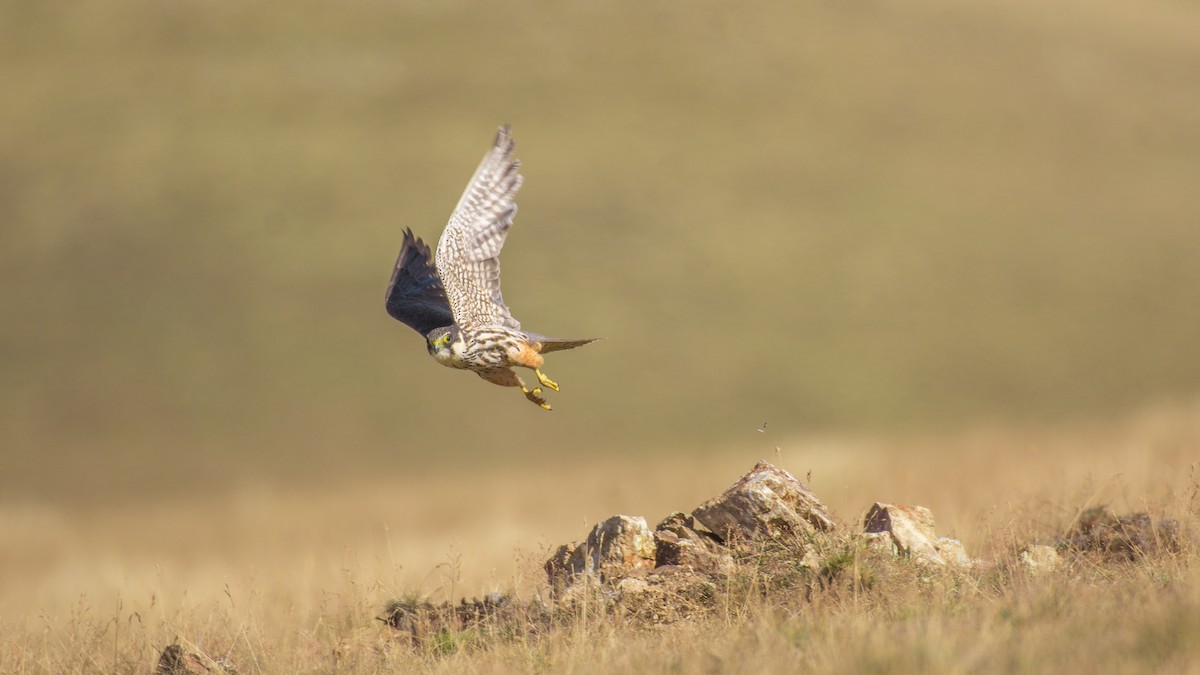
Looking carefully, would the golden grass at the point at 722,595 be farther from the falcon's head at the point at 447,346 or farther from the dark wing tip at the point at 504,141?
the dark wing tip at the point at 504,141

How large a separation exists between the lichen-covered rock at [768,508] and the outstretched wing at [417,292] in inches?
119

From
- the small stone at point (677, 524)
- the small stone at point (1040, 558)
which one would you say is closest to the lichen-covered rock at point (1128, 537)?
the small stone at point (1040, 558)

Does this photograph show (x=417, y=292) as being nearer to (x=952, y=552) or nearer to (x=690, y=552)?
(x=690, y=552)

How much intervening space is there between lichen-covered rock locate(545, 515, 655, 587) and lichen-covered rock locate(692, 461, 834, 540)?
49 centimetres

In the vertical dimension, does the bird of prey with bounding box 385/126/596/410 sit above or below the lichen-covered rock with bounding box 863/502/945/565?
above

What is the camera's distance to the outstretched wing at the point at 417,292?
11133mm

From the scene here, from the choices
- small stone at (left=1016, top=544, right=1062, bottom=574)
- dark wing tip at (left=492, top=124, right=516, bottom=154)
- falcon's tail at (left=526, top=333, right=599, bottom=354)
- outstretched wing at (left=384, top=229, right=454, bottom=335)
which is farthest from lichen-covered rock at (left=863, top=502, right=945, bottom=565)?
dark wing tip at (left=492, top=124, right=516, bottom=154)

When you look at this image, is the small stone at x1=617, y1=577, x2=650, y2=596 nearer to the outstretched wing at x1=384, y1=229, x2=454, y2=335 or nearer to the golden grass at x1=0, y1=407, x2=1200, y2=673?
the golden grass at x1=0, y1=407, x2=1200, y2=673

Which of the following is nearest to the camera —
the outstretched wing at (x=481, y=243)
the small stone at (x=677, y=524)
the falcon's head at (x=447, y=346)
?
the small stone at (x=677, y=524)

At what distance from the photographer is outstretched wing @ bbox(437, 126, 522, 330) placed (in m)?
10.6

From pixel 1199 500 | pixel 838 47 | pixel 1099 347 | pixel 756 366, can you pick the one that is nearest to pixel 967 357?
pixel 1099 347

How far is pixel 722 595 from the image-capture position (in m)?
8.30

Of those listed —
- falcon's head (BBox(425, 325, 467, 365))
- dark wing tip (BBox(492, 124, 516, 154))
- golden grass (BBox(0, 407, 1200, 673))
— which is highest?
dark wing tip (BBox(492, 124, 516, 154))

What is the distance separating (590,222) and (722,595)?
3016 cm
